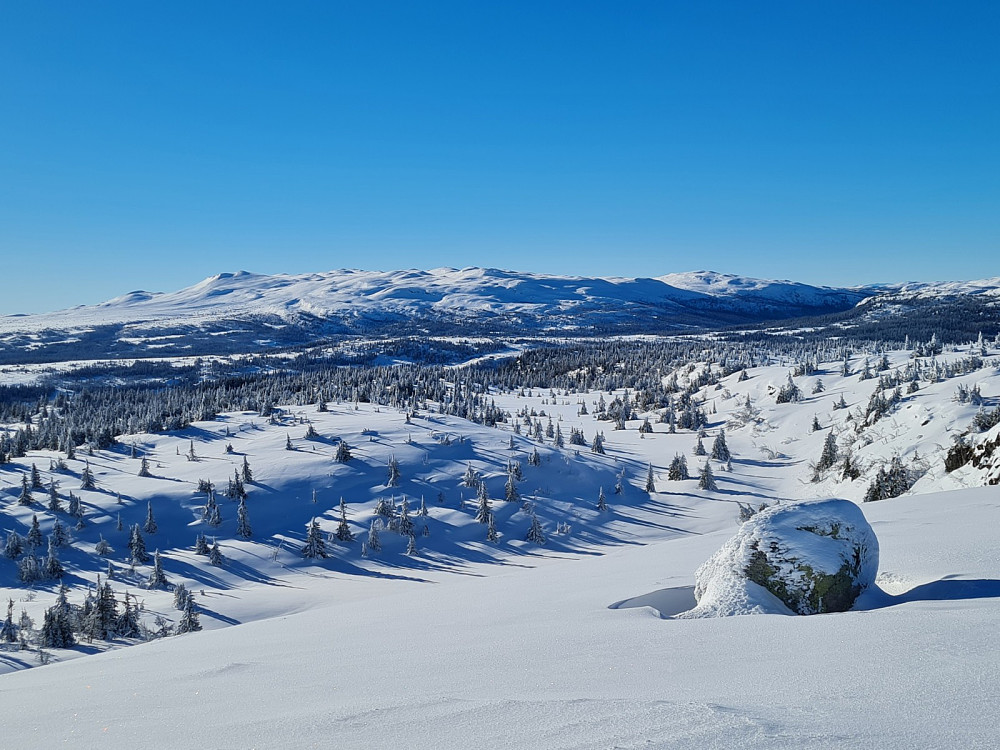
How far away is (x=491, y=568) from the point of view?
30109mm

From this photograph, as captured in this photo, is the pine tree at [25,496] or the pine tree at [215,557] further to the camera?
the pine tree at [25,496]

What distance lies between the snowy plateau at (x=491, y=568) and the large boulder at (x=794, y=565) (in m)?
0.48

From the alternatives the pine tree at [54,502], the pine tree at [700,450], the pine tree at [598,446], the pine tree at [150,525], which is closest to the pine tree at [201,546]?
the pine tree at [150,525]

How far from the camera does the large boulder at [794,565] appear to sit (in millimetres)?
8219

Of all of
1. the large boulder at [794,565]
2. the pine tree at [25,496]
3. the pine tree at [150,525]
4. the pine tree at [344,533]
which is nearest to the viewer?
the large boulder at [794,565]

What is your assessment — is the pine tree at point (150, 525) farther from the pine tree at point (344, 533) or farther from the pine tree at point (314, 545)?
the pine tree at point (344, 533)

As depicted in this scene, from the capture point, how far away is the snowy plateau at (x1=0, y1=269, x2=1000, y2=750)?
4.37m

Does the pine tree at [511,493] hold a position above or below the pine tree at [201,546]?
above

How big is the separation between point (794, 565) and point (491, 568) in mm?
23333

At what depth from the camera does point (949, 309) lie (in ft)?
574

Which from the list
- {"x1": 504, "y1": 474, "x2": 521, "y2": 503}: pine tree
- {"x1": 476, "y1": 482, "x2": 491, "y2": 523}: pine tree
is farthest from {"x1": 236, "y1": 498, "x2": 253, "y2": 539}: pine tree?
{"x1": 504, "y1": 474, "x2": 521, "y2": 503}: pine tree

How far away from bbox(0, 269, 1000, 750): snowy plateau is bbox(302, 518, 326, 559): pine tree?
175 mm

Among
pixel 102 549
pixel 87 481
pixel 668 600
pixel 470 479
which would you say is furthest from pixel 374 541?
pixel 668 600

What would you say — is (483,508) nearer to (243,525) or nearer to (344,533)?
(344,533)
